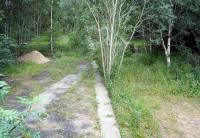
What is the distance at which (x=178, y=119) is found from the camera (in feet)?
25.8

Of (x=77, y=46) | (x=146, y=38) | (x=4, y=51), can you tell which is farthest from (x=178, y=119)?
(x=77, y=46)

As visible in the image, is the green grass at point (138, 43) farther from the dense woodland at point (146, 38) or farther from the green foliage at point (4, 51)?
the green foliage at point (4, 51)

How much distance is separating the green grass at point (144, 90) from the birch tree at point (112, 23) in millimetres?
719

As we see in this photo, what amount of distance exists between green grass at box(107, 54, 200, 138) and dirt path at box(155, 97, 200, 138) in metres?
0.20

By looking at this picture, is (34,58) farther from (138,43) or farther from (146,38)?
(138,43)

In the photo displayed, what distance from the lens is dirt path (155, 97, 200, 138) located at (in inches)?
268

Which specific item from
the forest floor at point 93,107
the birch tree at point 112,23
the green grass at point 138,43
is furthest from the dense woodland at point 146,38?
the green grass at point 138,43

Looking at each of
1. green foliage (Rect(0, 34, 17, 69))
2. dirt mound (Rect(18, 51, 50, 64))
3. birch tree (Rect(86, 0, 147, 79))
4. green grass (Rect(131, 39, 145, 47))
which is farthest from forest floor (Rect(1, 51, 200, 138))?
green grass (Rect(131, 39, 145, 47))

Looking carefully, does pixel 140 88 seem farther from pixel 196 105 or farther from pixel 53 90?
pixel 53 90

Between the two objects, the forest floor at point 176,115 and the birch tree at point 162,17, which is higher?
the birch tree at point 162,17

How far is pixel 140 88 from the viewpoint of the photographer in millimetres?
10531

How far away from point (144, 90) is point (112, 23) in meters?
2.52

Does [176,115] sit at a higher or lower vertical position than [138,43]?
lower

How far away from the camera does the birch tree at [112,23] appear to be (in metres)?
11.1
